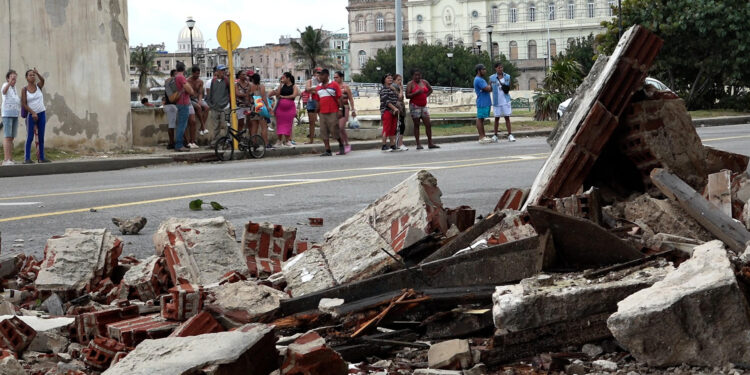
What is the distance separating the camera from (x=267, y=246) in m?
5.59

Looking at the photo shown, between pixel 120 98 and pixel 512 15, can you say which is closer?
pixel 120 98

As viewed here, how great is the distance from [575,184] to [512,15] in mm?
137141

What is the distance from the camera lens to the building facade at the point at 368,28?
153 metres

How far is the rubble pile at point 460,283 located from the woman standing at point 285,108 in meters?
15.3

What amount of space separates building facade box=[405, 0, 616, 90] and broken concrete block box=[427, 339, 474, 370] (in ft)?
421

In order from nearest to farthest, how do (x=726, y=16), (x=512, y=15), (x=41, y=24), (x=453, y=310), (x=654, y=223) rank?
(x=453, y=310) < (x=654, y=223) < (x=41, y=24) < (x=726, y=16) < (x=512, y=15)

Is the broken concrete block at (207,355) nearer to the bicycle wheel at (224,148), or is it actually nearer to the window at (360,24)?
the bicycle wheel at (224,148)

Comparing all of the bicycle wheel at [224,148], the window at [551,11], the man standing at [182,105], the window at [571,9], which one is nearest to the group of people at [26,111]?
the man standing at [182,105]

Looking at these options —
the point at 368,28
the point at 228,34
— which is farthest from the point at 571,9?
the point at 228,34

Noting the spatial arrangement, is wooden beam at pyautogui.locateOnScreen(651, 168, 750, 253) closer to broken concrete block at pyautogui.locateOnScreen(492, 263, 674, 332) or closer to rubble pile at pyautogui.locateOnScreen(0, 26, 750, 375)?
rubble pile at pyautogui.locateOnScreen(0, 26, 750, 375)

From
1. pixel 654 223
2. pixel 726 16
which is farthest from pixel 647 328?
pixel 726 16

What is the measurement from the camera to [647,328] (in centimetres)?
332

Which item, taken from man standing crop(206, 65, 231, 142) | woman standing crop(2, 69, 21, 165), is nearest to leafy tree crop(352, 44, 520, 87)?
man standing crop(206, 65, 231, 142)

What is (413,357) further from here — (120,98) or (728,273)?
(120,98)
